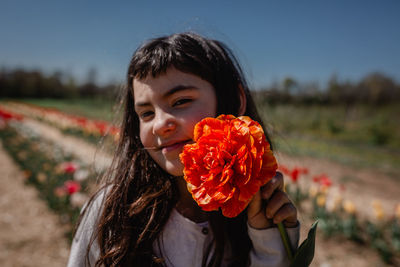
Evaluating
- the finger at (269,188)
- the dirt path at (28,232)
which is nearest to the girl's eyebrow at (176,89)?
the finger at (269,188)

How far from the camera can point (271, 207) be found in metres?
0.91

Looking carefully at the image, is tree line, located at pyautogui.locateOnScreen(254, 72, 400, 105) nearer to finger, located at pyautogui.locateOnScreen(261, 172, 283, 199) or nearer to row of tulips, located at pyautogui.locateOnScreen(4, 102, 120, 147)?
row of tulips, located at pyautogui.locateOnScreen(4, 102, 120, 147)

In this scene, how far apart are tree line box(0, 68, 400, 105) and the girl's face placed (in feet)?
2.01

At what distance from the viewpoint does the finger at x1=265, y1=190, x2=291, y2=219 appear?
910 millimetres

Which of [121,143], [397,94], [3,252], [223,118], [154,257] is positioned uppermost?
[223,118]

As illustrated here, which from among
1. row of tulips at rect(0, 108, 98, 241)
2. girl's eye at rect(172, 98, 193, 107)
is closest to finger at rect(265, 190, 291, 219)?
girl's eye at rect(172, 98, 193, 107)

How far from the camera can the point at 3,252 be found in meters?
3.24

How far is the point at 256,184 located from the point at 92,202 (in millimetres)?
936

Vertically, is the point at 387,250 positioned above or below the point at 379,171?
above

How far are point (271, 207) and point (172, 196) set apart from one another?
53 cm

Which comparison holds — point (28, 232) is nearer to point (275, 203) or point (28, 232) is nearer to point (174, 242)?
point (174, 242)

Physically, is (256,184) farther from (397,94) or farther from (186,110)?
(397,94)

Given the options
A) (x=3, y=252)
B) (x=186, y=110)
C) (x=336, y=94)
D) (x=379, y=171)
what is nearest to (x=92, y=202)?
(x=186, y=110)

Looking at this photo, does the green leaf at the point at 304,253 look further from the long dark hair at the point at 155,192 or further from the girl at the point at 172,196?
the long dark hair at the point at 155,192
